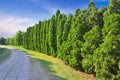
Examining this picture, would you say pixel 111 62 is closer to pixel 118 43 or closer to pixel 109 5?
pixel 118 43

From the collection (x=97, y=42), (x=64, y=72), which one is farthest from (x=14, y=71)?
(x=97, y=42)

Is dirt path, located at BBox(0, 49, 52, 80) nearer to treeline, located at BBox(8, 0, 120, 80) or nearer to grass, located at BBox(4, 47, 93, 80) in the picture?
grass, located at BBox(4, 47, 93, 80)

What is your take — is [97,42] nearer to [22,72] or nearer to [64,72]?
[64,72]

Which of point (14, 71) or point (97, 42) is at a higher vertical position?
point (97, 42)

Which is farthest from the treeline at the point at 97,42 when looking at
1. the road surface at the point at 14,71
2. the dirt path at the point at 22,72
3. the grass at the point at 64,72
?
the road surface at the point at 14,71

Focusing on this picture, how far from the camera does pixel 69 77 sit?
2114 cm

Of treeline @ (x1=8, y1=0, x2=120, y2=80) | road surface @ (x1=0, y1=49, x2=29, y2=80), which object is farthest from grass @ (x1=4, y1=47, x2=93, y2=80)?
road surface @ (x1=0, y1=49, x2=29, y2=80)

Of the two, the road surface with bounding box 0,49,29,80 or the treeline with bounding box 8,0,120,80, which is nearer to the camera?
the treeline with bounding box 8,0,120,80

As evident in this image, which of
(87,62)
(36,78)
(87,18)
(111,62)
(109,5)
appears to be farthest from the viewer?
(87,18)

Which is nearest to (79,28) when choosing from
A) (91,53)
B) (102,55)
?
(91,53)

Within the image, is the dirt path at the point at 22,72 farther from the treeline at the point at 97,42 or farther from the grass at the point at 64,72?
the treeline at the point at 97,42

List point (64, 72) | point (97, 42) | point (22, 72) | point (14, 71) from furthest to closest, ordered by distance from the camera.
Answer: point (14, 71), point (64, 72), point (22, 72), point (97, 42)

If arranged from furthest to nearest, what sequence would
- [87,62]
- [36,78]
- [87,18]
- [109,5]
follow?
[87,18]
[87,62]
[36,78]
[109,5]

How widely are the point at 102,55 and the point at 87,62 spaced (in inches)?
189
